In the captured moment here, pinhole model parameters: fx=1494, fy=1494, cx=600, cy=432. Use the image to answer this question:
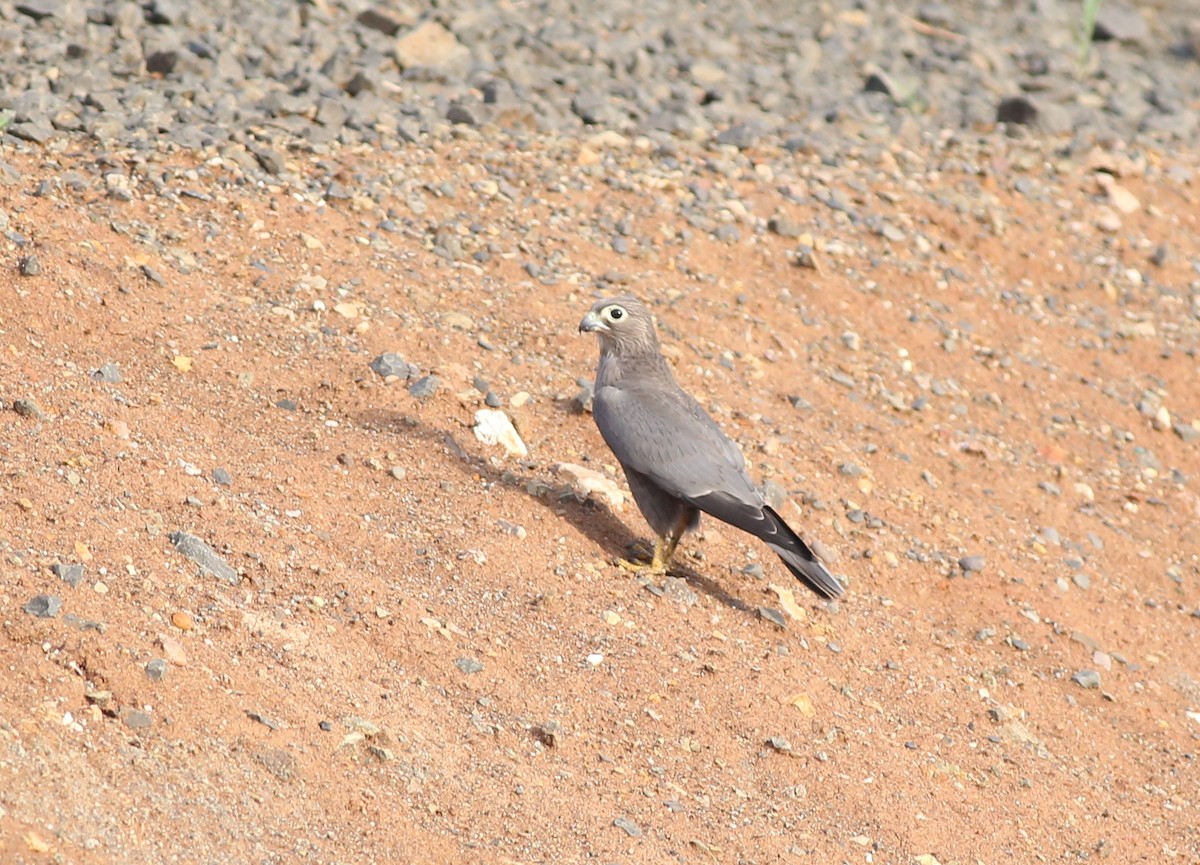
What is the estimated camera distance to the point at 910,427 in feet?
31.8

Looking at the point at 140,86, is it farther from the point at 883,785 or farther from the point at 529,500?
the point at 883,785

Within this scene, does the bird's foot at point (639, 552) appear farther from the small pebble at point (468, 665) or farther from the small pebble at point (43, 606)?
the small pebble at point (43, 606)

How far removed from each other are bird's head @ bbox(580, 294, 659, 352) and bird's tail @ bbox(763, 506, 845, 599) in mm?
1237

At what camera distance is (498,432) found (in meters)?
8.06

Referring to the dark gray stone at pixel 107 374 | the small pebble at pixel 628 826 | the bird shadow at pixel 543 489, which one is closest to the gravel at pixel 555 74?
the dark gray stone at pixel 107 374

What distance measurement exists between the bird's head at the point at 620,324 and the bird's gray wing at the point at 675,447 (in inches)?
13.1

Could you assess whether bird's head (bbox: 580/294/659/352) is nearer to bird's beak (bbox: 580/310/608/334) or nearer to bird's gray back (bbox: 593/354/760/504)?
bird's beak (bbox: 580/310/608/334)

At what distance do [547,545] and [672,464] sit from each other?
736 millimetres

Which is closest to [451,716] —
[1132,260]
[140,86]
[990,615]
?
[990,615]

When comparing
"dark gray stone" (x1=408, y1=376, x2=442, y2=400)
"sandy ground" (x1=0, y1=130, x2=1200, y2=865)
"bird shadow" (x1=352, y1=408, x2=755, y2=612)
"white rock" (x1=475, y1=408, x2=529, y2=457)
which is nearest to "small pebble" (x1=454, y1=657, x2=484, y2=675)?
"sandy ground" (x1=0, y1=130, x2=1200, y2=865)

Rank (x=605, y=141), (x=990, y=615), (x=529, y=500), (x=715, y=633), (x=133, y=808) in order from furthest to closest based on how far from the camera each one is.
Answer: (x=605, y=141) < (x=990, y=615) < (x=529, y=500) < (x=715, y=633) < (x=133, y=808)

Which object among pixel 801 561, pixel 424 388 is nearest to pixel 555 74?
pixel 424 388

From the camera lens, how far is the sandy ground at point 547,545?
554cm

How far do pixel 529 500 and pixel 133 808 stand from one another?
3.07 m
